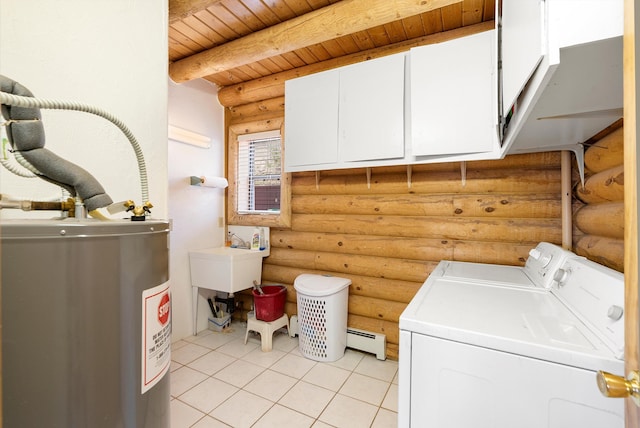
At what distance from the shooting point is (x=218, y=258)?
2672 millimetres

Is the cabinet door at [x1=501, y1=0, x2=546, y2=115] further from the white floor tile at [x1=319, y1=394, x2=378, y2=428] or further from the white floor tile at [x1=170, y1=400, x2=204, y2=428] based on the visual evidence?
the white floor tile at [x1=170, y1=400, x2=204, y2=428]

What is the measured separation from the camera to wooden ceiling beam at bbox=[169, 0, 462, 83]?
69.7 inches

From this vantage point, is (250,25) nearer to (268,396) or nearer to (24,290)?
(24,290)

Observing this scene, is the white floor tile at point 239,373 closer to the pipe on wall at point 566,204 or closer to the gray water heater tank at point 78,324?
the gray water heater tank at point 78,324

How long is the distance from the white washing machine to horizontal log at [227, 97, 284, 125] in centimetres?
252

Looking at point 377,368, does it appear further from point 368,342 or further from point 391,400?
point 391,400

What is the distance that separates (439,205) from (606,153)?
1047 millimetres

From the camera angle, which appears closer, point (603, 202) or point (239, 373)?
point (603, 202)

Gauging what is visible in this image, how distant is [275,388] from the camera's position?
6.54ft

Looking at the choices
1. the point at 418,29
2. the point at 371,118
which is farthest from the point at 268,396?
the point at 418,29

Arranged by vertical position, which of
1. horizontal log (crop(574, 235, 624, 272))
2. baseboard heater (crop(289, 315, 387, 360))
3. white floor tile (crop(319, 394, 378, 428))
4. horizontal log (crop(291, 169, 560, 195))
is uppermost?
horizontal log (crop(291, 169, 560, 195))

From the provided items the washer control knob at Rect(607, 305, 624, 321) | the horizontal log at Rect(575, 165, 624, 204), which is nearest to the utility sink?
the washer control knob at Rect(607, 305, 624, 321)

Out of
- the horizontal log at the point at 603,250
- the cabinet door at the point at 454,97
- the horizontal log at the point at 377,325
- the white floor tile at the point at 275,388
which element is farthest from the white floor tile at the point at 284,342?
the horizontal log at the point at 603,250

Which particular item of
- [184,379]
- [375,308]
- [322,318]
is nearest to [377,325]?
[375,308]
